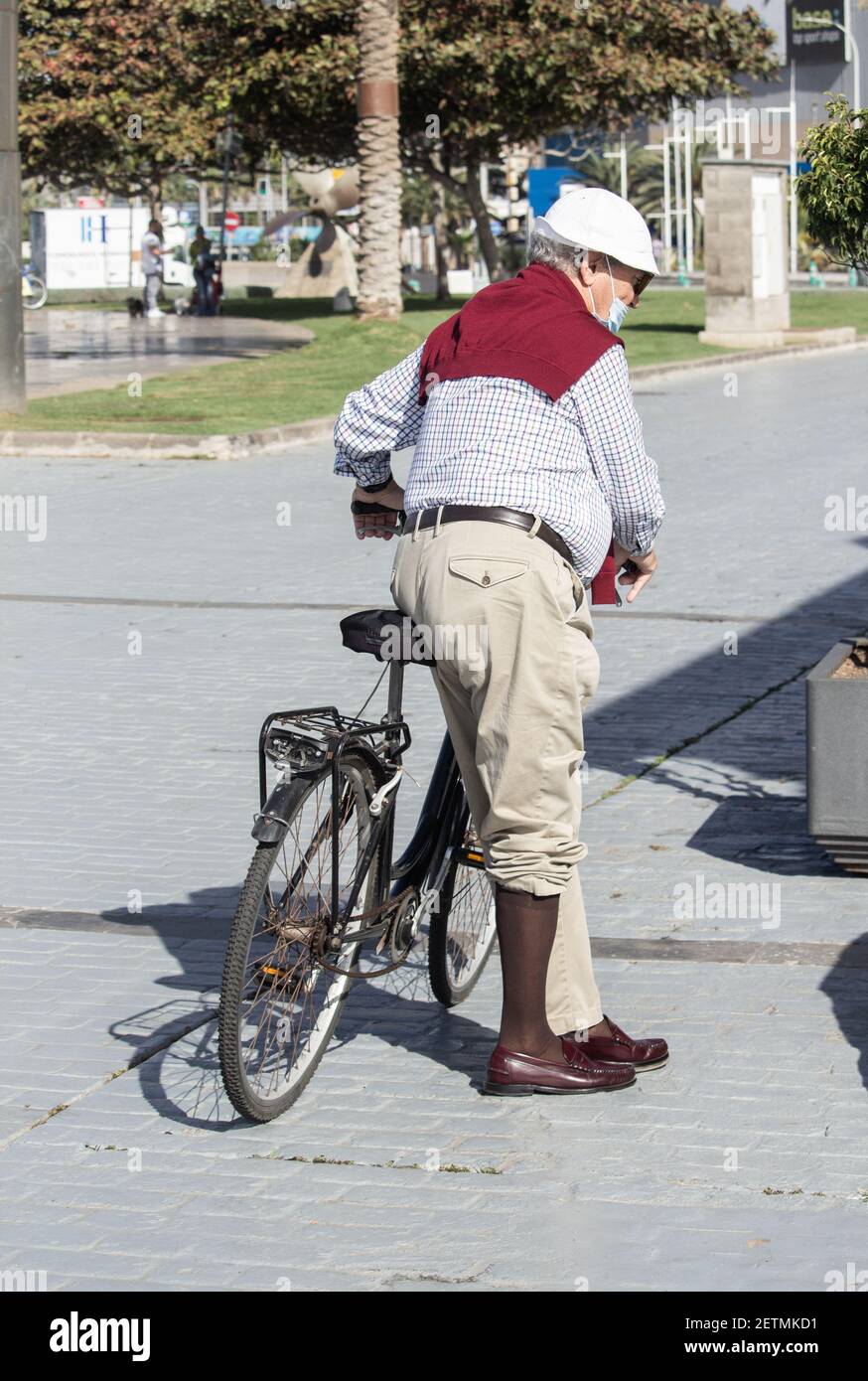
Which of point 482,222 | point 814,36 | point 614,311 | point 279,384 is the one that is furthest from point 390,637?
point 814,36

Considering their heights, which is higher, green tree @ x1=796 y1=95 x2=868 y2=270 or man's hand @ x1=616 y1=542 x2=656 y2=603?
green tree @ x1=796 y1=95 x2=868 y2=270

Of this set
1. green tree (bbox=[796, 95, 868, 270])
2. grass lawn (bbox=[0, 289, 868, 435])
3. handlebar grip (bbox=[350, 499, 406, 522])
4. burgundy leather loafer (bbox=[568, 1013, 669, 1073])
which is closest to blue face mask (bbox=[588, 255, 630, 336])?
handlebar grip (bbox=[350, 499, 406, 522])

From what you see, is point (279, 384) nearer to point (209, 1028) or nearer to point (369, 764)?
point (209, 1028)

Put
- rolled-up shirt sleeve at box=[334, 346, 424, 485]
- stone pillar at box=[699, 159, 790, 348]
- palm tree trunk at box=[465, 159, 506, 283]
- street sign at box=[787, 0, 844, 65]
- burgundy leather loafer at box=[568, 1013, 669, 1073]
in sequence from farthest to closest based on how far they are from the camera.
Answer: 1. street sign at box=[787, 0, 844, 65]
2. palm tree trunk at box=[465, 159, 506, 283]
3. stone pillar at box=[699, 159, 790, 348]
4. burgundy leather loafer at box=[568, 1013, 669, 1073]
5. rolled-up shirt sleeve at box=[334, 346, 424, 485]

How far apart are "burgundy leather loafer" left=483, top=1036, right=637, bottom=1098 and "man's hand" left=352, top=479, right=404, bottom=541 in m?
1.21

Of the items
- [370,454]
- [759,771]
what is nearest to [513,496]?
[370,454]

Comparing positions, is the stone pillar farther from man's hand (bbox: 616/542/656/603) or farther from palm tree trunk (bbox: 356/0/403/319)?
man's hand (bbox: 616/542/656/603)

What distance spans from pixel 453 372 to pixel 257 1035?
147 centimetres

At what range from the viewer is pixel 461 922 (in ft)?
16.9

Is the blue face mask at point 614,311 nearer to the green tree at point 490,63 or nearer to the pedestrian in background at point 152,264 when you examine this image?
the green tree at point 490,63

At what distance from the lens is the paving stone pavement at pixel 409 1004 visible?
384 cm

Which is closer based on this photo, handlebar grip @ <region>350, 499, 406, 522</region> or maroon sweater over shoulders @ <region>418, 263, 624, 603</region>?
maroon sweater over shoulders @ <region>418, 263, 624, 603</region>

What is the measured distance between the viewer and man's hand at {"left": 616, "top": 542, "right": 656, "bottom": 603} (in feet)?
14.9

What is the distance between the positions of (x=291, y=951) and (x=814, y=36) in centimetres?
7719
